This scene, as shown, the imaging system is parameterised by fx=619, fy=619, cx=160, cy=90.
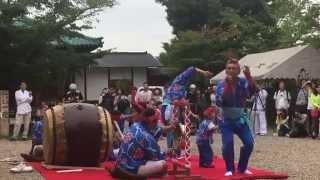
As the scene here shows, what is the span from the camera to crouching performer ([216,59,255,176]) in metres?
8.24

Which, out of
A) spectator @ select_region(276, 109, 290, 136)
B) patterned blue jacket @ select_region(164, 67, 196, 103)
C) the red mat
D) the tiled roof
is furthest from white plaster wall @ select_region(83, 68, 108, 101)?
the red mat

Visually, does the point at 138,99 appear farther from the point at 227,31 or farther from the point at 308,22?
the point at 227,31

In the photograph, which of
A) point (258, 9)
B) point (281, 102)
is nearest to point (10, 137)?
point (281, 102)

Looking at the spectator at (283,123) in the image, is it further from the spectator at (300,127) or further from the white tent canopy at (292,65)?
the white tent canopy at (292,65)

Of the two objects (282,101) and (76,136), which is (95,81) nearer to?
(282,101)

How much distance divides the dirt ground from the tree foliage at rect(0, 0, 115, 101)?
3193mm

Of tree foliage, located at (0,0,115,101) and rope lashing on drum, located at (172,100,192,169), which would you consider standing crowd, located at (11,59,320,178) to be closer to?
rope lashing on drum, located at (172,100,192,169)

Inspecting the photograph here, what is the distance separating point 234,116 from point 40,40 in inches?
460

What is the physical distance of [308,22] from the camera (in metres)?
20.1

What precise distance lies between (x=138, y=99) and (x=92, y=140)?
3.05 ft

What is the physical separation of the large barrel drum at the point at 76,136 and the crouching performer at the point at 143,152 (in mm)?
1604

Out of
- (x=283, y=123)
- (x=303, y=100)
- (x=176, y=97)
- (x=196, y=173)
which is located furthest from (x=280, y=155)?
(x=283, y=123)

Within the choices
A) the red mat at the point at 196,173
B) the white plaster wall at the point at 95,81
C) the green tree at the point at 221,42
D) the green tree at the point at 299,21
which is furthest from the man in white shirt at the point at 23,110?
the green tree at the point at 221,42

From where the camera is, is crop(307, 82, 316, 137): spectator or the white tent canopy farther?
the white tent canopy
